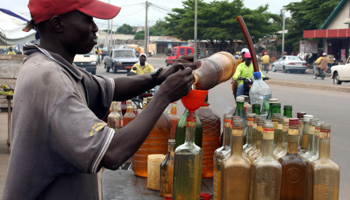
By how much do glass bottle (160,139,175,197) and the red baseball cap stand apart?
0.82 meters

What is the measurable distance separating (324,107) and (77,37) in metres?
11.6

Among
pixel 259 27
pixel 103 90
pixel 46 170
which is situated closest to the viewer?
pixel 46 170

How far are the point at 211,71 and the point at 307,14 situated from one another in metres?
40.5

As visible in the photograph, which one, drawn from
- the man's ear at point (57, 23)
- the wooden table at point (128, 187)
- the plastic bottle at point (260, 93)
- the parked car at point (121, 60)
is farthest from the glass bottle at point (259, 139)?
the parked car at point (121, 60)

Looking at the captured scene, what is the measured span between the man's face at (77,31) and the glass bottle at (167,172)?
724 mm

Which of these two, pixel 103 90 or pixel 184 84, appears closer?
pixel 184 84

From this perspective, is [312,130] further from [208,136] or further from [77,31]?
[77,31]

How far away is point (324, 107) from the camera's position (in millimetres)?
12352

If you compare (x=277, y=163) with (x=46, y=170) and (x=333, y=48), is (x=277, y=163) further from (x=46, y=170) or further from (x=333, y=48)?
(x=333, y=48)

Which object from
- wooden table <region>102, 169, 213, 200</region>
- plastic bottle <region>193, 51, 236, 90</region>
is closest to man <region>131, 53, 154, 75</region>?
wooden table <region>102, 169, 213, 200</region>

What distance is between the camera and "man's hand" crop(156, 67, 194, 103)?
170 centimetres

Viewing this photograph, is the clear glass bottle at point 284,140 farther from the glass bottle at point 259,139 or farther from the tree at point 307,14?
the tree at point 307,14

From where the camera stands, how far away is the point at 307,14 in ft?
132

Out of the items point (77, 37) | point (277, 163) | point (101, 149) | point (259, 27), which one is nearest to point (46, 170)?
point (101, 149)
